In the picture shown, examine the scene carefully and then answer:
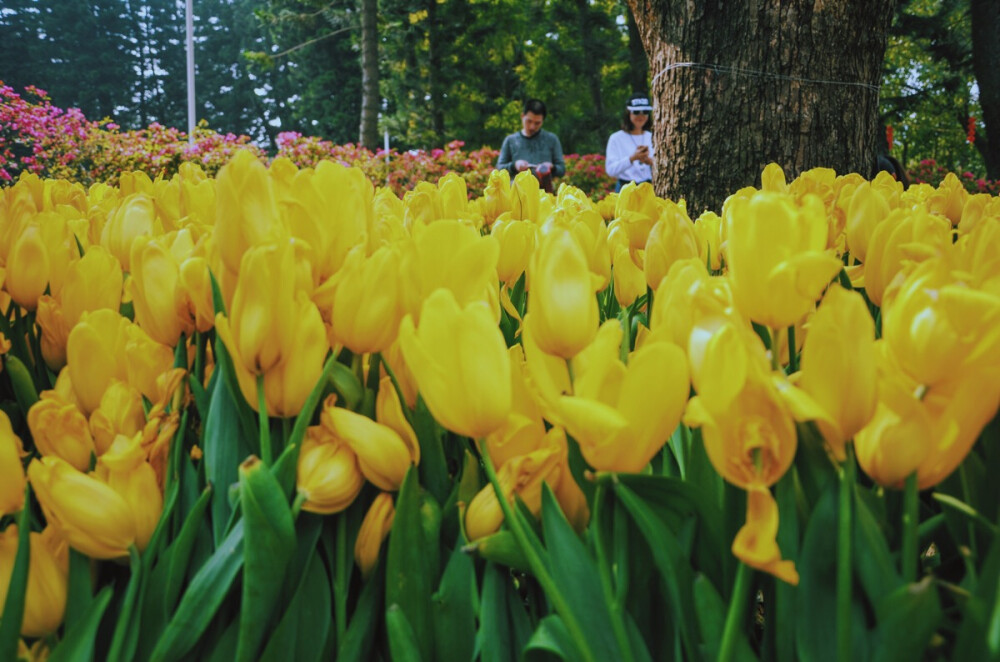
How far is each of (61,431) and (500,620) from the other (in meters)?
0.44

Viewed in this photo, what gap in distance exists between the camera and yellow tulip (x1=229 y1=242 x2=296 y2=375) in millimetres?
571

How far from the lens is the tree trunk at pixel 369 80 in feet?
48.4

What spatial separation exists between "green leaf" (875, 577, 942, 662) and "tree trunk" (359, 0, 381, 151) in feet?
48.1

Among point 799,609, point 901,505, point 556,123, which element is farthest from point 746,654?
point 556,123

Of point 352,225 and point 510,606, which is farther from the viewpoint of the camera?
point 352,225

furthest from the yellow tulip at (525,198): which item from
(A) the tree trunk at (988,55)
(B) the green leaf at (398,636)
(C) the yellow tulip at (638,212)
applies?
(A) the tree trunk at (988,55)

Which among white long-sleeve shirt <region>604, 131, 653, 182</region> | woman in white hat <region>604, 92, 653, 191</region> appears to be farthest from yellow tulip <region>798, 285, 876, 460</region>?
white long-sleeve shirt <region>604, 131, 653, 182</region>

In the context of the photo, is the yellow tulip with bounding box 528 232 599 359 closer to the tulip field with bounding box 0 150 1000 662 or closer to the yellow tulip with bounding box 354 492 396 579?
the tulip field with bounding box 0 150 1000 662

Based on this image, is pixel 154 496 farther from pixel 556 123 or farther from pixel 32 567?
pixel 556 123

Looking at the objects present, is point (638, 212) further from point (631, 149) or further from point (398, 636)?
point (631, 149)

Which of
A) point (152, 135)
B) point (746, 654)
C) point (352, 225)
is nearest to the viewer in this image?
point (746, 654)

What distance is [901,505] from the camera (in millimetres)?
544

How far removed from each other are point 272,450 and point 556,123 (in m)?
24.0

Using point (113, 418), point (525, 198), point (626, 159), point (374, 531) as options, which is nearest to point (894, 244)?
point (374, 531)
